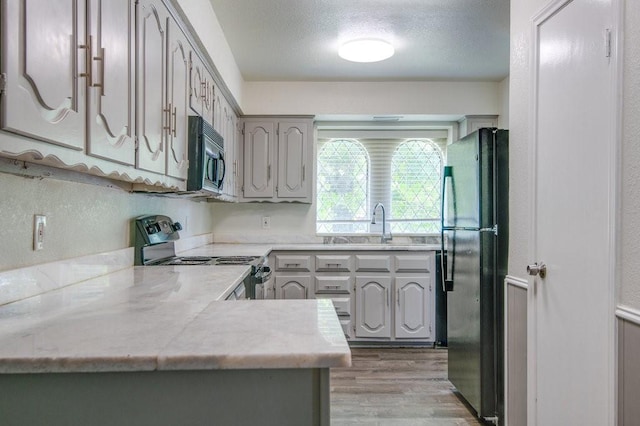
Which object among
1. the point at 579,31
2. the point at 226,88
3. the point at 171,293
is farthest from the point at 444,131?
the point at 171,293

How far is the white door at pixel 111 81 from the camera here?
115 cm

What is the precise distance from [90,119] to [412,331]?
10.4 feet

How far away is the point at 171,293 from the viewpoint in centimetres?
145

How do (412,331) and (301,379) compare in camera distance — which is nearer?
(301,379)

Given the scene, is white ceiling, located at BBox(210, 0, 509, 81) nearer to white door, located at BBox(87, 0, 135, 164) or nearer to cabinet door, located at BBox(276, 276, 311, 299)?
white door, located at BBox(87, 0, 135, 164)

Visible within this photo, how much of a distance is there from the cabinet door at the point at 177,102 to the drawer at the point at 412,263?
2.14 metres

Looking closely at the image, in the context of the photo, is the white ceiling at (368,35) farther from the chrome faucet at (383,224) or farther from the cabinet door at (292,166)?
the chrome faucet at (383,224)

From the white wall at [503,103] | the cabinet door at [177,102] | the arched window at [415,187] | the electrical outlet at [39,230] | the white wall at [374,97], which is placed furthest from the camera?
the arched window at [415,187]

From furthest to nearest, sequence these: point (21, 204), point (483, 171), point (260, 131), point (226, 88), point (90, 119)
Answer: point (260, 131) → point (226, 88) → point (483, 171) → point (21, 204) → point (90, 119)

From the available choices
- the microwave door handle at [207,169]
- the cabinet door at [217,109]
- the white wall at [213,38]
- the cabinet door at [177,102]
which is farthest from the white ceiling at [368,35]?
the microwave door handle at [207,169]

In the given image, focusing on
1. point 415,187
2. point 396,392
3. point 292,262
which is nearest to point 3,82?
point 396,392

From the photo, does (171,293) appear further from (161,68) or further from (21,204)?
(161,68)

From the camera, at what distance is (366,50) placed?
287cm

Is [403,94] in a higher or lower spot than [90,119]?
higher
